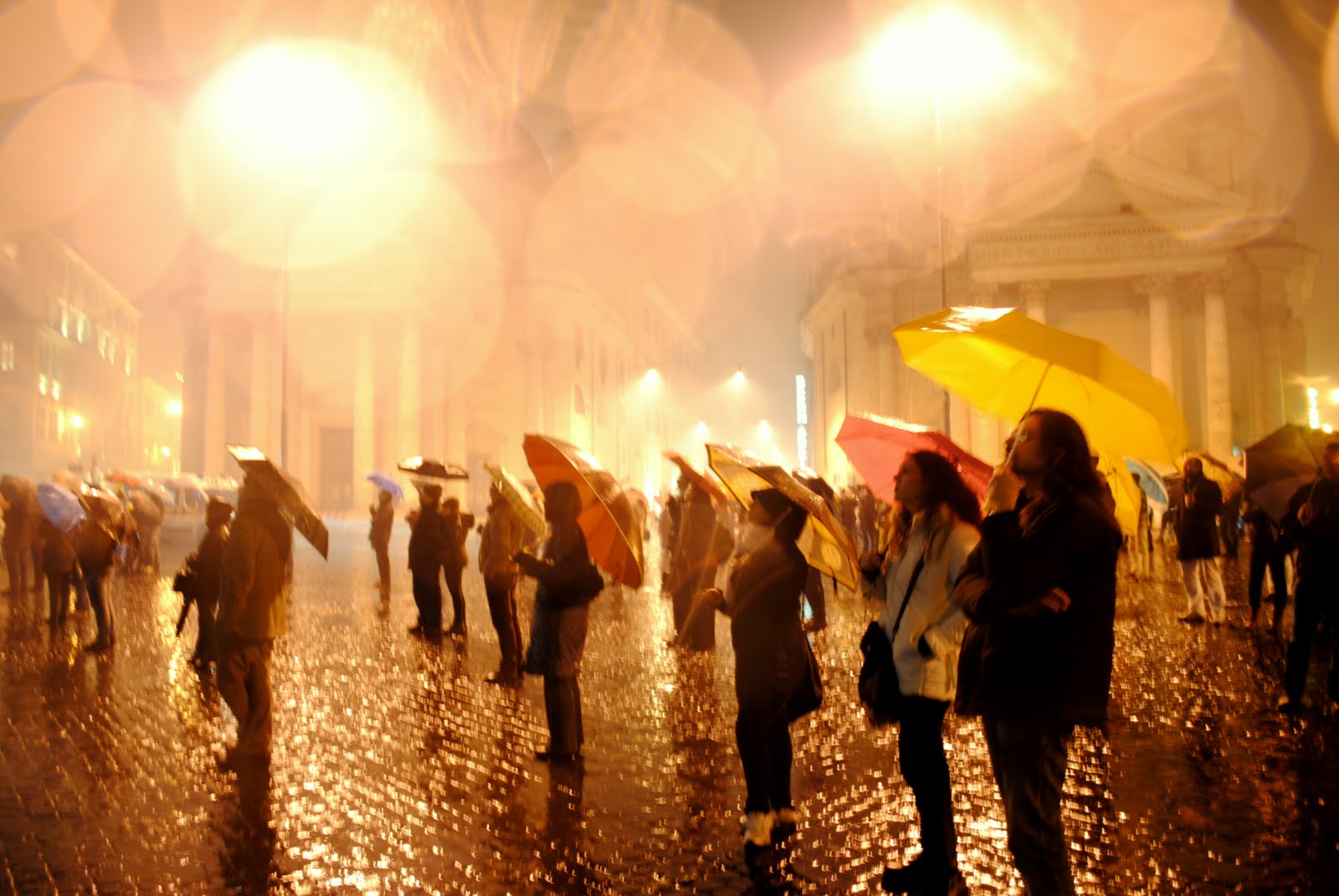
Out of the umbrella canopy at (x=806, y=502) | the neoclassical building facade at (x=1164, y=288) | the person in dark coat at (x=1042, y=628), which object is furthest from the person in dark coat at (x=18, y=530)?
the neoclassical building facade at (x=1164, y=288)

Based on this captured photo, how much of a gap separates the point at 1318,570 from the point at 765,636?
4393 millimetres

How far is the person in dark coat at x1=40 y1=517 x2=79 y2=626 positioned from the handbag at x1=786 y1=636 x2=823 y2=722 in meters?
10.0

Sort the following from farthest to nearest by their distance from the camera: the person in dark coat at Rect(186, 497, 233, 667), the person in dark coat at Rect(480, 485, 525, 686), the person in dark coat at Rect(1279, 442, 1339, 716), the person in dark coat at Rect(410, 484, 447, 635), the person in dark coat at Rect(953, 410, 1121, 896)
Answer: the person in dark coat at Rect(410, 484, 447, 635), the person in dark coat at Rect(480, 485, 525, 686), the person in dark coat at Rect(186, 497, 233, 667), the person in dark coat at Rect(1279, 442, 1339, 716), the person in dark coat at Rect(953, 410, 1121, 896)

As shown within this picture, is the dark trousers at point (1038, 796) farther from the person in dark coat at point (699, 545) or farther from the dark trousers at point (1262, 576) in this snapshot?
the dark trousers at point (1262, 576)

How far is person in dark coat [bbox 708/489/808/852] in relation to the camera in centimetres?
455

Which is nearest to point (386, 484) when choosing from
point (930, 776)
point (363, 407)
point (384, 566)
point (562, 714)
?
point (384, 566)

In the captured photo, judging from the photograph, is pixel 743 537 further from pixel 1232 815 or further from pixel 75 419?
pixel 75 419

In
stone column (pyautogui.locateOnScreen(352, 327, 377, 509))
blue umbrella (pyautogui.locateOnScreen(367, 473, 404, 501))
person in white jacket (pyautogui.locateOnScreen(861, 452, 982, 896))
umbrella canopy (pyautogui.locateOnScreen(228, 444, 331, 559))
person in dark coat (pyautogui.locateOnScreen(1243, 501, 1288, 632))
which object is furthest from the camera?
stone column (pyautogui.locateOnScreen(352, 327, 377, 509))

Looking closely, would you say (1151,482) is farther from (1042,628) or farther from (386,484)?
(386,484)

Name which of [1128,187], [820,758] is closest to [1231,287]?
[1128,187]

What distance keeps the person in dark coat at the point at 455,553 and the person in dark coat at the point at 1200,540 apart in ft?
25.1

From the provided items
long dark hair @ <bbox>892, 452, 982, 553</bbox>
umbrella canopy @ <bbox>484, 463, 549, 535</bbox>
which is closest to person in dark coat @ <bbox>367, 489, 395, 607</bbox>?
umbrella canopy @ <bbox>484, 463, 549, 535</bbox>

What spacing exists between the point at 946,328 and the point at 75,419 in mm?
87105

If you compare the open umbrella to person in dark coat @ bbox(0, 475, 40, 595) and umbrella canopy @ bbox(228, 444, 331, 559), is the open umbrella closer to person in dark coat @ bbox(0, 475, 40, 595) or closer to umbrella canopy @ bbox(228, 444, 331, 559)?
person in dark coat @ bbox(0, 475, 40, 595)
